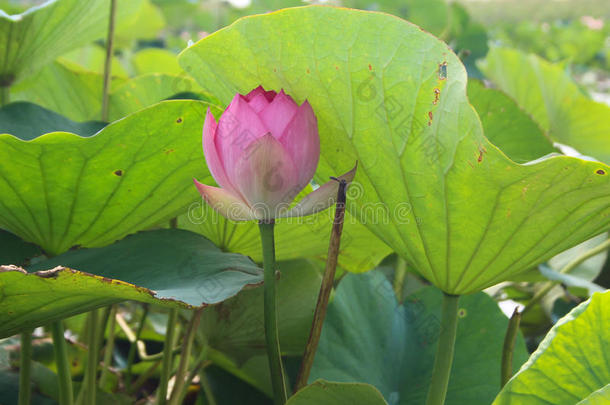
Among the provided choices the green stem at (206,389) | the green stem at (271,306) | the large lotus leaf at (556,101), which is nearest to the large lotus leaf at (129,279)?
the green stem at (271,306)

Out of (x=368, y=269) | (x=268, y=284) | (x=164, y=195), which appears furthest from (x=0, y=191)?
(x=368, y=269)

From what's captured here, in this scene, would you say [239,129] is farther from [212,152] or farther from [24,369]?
[24,369]

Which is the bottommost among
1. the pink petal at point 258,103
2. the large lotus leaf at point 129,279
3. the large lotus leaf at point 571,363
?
the large lotus leaf at point 571,363

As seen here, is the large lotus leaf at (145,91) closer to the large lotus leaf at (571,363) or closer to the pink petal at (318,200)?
the pink petal at (318,200)

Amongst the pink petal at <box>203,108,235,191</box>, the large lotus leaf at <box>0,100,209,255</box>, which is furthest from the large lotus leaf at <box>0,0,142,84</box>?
the pink petal at <box>203,108,235,191</box>

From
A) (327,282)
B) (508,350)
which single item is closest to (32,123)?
(327,282)

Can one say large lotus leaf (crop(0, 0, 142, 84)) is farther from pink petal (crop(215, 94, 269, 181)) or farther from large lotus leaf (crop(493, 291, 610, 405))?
large lotus leaf (crop(493, 291, 610, 405))
